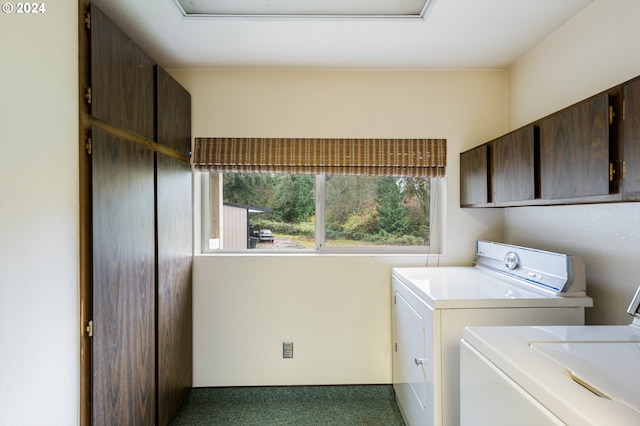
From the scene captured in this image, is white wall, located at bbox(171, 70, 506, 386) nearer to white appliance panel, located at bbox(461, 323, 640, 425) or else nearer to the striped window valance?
the striped window valance

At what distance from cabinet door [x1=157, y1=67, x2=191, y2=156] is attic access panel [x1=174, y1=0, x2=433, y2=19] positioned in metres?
0.44

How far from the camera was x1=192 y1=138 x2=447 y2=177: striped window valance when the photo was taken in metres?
2.18

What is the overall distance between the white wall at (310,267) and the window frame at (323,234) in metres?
0.13

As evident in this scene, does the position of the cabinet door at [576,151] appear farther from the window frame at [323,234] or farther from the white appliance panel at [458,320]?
the window frame at [323,234]

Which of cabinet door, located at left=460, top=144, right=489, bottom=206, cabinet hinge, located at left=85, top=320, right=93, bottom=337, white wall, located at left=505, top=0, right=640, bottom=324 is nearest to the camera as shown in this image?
cabinet hinge, located at left=85, top=320, right=93, bottom=337

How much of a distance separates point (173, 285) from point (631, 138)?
2302 millimetres

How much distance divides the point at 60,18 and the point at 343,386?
2534 millimetres

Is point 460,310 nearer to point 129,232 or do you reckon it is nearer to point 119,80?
point 129,232

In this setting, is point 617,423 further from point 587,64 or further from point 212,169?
point 212,169

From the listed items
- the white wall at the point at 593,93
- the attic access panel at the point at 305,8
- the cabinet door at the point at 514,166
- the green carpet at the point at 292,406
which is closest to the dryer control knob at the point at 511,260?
the white wall at the point at 593,93

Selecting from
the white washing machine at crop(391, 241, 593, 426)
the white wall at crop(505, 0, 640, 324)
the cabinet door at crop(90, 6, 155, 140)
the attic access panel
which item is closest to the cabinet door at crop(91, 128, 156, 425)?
the cabinet door at crop(90, 6, 155, 140)

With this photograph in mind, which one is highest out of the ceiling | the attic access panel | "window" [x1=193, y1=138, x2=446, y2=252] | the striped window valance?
the attic access panel

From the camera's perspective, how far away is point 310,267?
2.22 m

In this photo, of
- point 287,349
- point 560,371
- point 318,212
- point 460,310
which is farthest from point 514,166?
point 287,349
